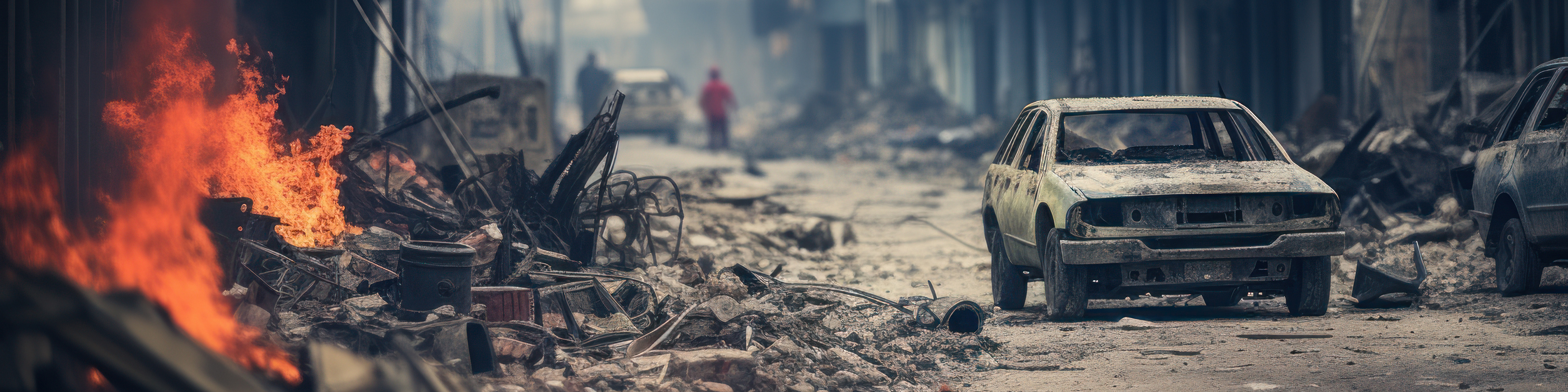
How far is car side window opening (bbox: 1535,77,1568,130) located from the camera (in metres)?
6.56

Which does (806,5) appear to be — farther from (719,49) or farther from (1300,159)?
(1300,159)

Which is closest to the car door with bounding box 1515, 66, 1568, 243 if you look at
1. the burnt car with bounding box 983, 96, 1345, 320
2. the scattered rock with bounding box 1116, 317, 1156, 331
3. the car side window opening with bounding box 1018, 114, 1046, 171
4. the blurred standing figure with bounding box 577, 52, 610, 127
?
the burnt car with bounding box 983, 96, 1345, 320

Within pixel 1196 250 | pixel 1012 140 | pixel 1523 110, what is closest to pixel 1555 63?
pixel 1523 110

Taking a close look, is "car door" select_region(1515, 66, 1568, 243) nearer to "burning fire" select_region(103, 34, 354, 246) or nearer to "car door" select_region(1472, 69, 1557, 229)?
"car door" select_region(1472, 69, 1557, 229)

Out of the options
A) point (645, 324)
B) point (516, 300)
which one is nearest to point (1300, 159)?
point (645, 324)

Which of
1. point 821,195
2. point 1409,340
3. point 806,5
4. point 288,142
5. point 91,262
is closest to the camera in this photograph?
point 91,262

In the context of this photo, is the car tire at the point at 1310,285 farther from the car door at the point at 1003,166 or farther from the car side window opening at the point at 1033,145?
the car door at the point at 1003,166

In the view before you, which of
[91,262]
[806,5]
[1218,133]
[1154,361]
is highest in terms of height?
[806,5]

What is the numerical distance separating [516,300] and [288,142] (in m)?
3.15

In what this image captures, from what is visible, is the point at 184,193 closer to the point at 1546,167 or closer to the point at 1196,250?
the point at 1196,250

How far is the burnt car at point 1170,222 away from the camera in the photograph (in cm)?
605

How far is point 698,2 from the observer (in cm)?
7556

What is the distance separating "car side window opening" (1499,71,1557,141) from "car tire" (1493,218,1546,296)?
0.54 meters

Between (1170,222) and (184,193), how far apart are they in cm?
524
